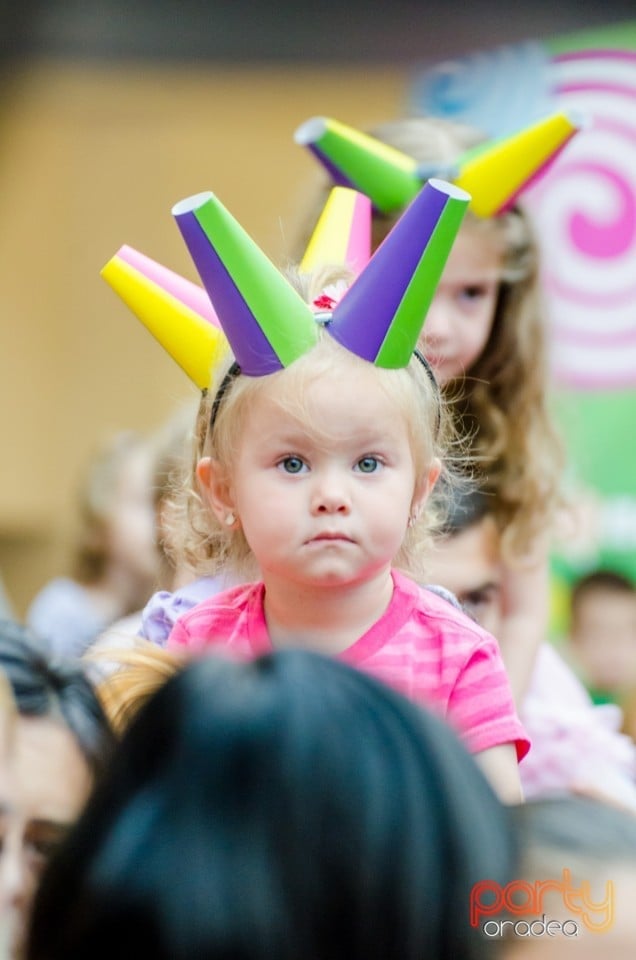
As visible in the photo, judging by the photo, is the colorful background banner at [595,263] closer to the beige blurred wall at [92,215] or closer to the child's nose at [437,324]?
the beige blurred wall at [92,215]

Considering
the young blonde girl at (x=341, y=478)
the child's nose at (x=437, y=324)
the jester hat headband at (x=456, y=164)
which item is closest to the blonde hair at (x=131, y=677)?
the young blonde girl at (x=341, y=478)

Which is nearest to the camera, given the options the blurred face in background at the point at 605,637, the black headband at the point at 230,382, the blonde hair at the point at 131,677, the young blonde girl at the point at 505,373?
the blonde hair at the point at 131,677

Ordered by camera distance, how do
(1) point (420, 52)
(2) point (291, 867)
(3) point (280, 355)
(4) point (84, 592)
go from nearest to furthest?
1. (2) point (291, 867)
2. (3) point (280, 355)
3. (4) point (84, 592)
4. (1) point (420, 52)

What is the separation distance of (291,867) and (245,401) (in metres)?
0.89

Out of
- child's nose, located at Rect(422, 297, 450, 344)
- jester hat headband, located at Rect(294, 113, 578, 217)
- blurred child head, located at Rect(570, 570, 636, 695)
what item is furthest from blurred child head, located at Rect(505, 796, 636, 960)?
blurred child head, located at Rect(570, 570, 636, 695)

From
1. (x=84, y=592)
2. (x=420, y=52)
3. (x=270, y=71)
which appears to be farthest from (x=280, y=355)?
(x=270, y=71)

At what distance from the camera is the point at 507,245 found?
261 centimetres

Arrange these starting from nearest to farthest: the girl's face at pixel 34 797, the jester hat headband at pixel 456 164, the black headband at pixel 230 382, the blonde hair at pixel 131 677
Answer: the girl's face at pixel 34 797 → the blonde hair at pixel 131 677 → the black headband at pixel 230 382 → the jester hat headband at pixel 456 164

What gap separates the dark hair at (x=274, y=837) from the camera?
2.69 ft

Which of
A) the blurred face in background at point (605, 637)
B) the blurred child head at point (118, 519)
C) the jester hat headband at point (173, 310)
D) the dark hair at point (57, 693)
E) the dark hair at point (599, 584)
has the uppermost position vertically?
the jester hat headband at point (173, 310)

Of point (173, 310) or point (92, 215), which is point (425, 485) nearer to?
point (173, 310)

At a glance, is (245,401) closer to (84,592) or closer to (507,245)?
(507,245)

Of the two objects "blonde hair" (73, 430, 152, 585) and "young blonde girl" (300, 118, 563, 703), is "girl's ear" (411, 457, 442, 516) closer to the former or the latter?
"young blonde girl" (300, 118, 563, 703)

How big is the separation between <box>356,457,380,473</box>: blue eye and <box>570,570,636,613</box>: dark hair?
3030mm
